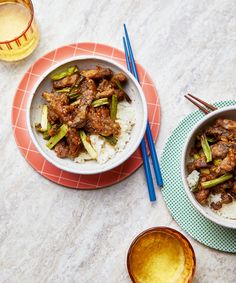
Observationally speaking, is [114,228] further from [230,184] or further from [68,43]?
[68,43]

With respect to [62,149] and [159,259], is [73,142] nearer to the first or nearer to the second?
[62,149]

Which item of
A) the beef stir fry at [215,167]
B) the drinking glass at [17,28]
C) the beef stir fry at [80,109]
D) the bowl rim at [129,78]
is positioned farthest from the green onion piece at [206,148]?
the drinking glass at [17,28]

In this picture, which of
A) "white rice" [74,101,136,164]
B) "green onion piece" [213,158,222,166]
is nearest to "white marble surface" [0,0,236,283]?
"white rice" [74,101,136,164]

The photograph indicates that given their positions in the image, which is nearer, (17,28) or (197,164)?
(197,164)

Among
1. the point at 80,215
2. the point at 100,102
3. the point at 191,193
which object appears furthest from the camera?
the point at 80,215

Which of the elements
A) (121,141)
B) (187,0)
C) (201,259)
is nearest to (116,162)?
(121,141)

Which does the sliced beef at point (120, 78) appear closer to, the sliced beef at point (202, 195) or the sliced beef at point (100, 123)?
the sliced beef at point (100, 123)

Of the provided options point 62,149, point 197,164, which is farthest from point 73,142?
point 197,164
